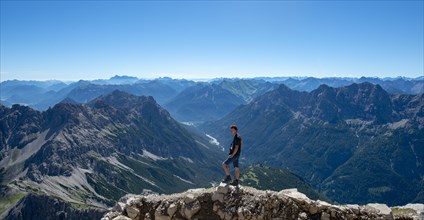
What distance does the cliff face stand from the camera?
84.5 ft

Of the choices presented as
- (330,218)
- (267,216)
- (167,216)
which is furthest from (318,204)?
(167,216)

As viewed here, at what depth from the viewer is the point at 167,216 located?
28.5 meters

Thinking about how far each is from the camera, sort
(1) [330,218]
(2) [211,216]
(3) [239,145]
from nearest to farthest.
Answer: (1) [330,218], (2) [211,216], (3) [239,145]

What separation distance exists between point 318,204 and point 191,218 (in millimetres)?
9372

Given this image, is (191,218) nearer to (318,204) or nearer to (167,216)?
(167,216)

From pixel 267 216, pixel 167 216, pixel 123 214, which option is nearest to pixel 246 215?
pixel 267 216

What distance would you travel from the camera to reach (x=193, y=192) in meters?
29.4

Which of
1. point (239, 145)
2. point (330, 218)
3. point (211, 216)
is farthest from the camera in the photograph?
point (239, 145)

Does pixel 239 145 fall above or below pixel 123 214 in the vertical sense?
above

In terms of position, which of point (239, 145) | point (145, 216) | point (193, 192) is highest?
point (239, 145)

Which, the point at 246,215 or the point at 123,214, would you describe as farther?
the point at 123,214

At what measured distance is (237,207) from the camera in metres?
27.6

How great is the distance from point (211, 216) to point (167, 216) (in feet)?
11.3

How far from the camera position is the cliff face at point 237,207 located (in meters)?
25.8
